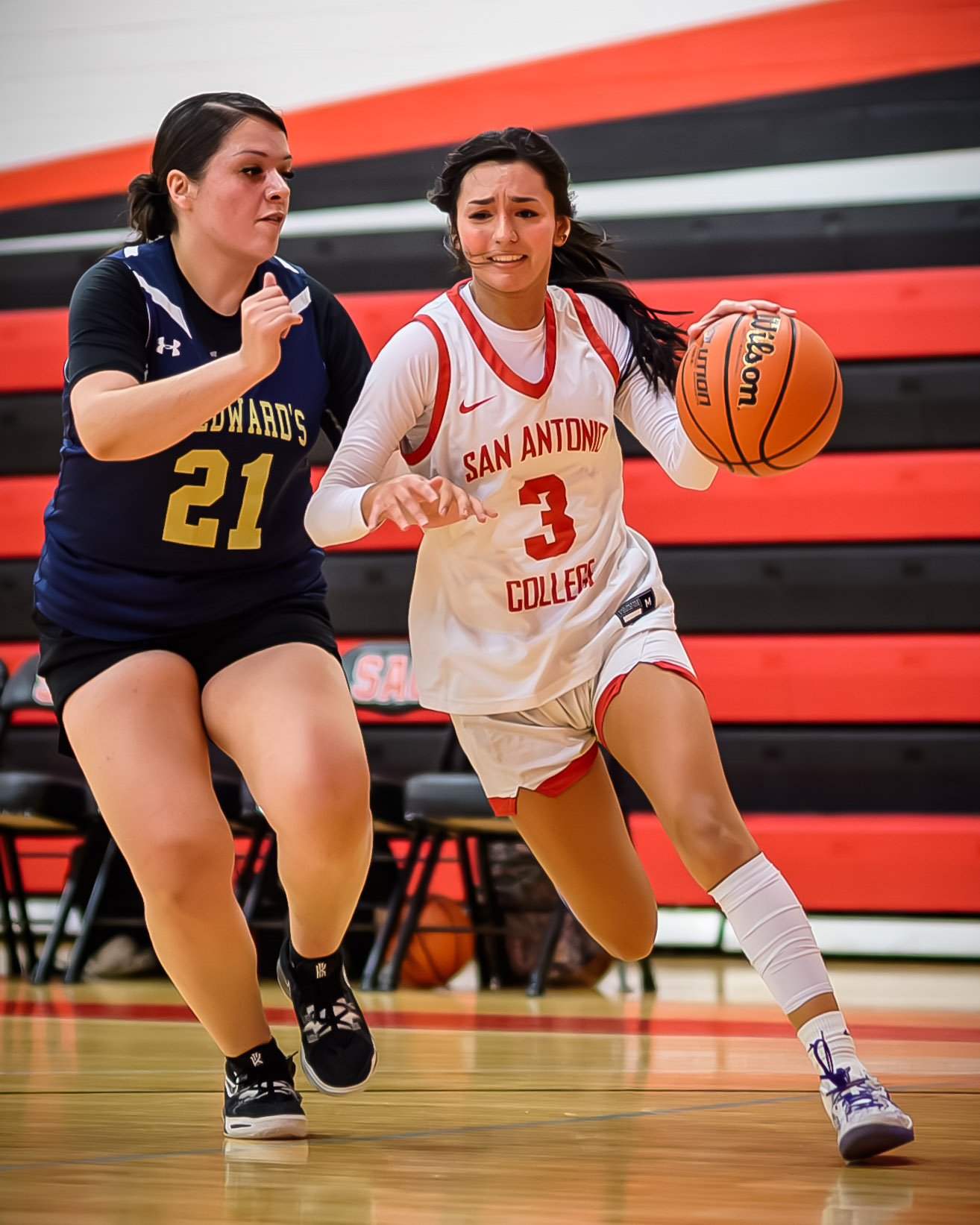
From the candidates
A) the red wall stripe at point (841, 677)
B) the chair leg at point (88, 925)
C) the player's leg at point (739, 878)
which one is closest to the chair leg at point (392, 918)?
the chair leg at point (88, 925)

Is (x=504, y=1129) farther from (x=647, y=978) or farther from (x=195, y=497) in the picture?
(x=647, y=978)

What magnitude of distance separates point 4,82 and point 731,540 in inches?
168

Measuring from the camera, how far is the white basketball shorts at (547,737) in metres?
Result: 2.64

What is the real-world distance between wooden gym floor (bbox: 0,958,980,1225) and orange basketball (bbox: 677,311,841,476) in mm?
1108

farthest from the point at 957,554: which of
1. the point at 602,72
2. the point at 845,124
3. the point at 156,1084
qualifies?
the point at 156,1084

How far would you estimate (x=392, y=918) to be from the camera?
558 cm

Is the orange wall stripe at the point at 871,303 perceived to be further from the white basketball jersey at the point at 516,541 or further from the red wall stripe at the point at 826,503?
the white basketball jersey at the point at 516,541

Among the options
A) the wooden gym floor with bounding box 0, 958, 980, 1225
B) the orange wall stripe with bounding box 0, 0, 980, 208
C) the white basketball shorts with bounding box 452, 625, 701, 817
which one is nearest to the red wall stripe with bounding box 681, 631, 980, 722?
the wooden gym floor with bounding box 0, 958, 980, 1225

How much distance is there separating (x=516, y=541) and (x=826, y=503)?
4087 millimetres

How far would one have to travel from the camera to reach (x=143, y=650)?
8.36ft

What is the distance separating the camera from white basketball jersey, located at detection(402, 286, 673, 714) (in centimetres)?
269

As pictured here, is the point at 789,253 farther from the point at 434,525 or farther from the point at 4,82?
the point at 434,525

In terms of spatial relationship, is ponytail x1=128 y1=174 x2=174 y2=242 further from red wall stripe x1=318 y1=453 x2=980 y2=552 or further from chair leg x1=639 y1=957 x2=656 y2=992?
red wall stripe x1=318 y1=453 x2=980 y2=552

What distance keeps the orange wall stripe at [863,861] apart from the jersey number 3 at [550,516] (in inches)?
151
